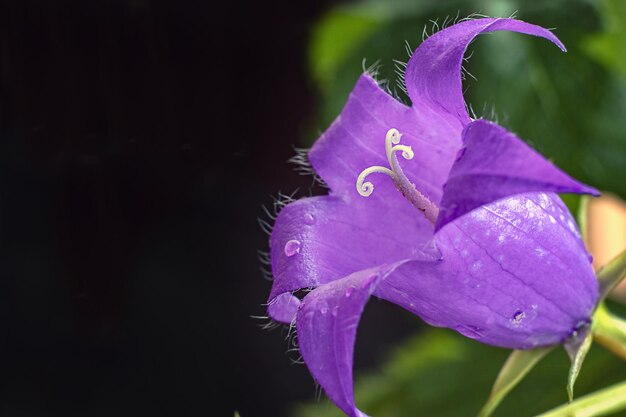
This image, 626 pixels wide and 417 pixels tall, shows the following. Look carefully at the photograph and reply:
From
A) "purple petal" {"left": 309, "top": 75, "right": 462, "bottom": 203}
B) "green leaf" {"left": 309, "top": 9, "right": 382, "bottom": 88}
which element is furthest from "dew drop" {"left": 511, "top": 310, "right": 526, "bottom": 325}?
"green leaf" {"left": 309, "top": 9, "right": 382, "bottom": 88}

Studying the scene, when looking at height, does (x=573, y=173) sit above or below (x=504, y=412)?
above

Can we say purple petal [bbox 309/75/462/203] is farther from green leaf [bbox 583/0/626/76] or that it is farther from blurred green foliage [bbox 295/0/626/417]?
green leaf [bbox 583/0/626/76]

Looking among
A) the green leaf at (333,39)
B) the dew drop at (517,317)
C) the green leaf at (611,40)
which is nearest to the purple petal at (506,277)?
the dew drop at (517,317)

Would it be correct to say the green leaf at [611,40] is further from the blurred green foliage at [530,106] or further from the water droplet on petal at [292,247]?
the water droplet on petal at [292,247]

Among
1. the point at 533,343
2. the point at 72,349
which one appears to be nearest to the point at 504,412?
the point at 533,343

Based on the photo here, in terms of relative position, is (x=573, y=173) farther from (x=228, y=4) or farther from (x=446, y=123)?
(x=228, y=4)

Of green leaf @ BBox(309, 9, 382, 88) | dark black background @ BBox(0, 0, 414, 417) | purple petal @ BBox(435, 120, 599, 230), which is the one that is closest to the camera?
purple petal @ BBox(435, 120, 599, 230)
